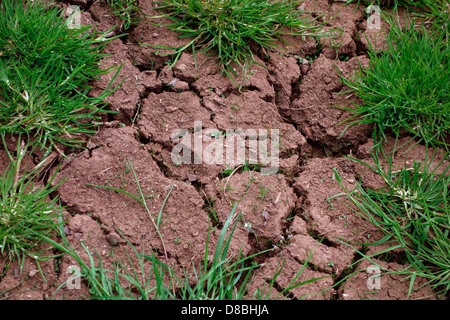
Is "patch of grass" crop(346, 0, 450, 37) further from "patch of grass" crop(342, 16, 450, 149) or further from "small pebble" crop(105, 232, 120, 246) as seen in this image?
"small pebble" crop(105, 232, 120, 246)

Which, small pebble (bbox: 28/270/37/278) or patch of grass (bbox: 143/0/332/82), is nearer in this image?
small pebble (bbox: 28/270/37/278)

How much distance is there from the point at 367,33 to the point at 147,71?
4.57 feet

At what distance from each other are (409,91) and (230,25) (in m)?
1.05

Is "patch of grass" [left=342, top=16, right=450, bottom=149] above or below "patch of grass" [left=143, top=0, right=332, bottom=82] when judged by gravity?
below

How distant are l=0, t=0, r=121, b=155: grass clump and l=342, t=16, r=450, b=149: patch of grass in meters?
1.45

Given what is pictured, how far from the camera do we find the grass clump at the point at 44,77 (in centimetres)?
228

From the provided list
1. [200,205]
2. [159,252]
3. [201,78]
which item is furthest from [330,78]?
[159,252]

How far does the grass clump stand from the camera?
7.47 feet

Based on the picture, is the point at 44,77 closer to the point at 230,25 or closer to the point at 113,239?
the point at 113,239

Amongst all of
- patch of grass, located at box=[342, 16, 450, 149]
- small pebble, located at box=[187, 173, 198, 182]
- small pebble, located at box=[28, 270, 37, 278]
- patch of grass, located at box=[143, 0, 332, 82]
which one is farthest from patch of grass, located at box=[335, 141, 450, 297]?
small pebble, located at box=[28, 270, 37, 278]

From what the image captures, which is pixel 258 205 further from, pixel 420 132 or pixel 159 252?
pixel 420 132

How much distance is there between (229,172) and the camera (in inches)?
92.6

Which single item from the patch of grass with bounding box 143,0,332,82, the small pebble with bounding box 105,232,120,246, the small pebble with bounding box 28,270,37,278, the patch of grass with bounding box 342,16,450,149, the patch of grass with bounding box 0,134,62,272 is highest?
the patch of grass with bounding box 143,0,332,82

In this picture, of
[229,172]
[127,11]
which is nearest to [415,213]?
[229,172]
